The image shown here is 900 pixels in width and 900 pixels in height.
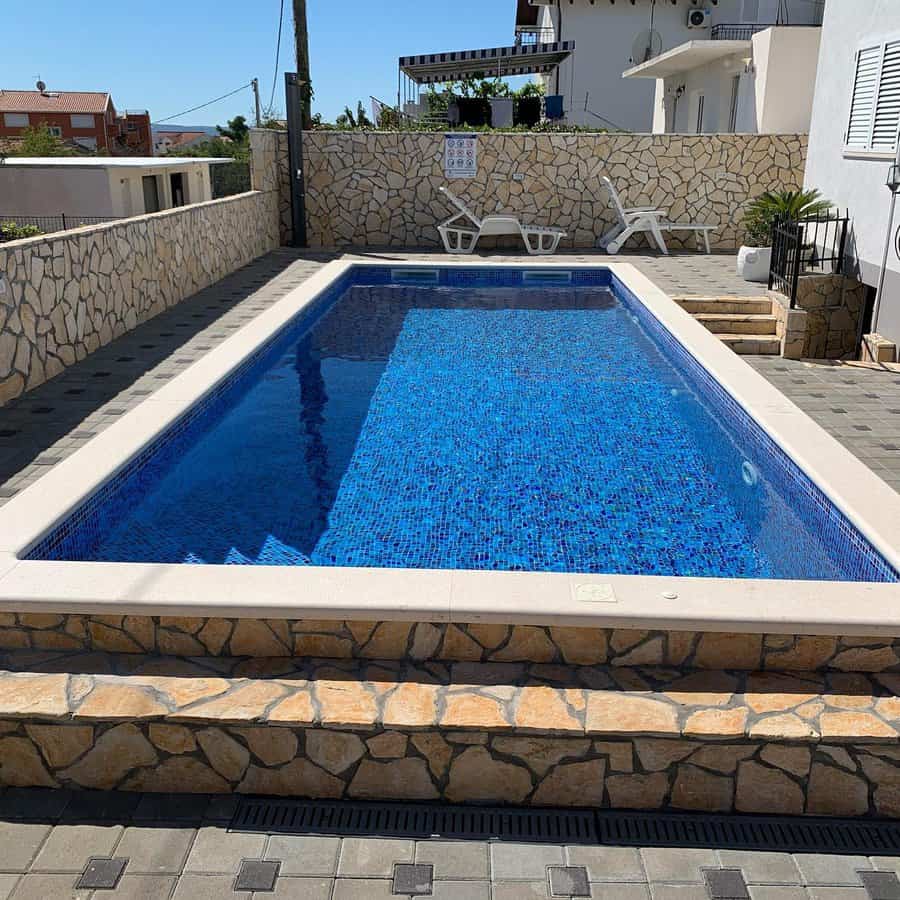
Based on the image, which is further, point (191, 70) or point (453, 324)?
point (191, 70)

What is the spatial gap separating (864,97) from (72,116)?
7197 centimetres

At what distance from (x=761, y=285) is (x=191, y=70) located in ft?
505

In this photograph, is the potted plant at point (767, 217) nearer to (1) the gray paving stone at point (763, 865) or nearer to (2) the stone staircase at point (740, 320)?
(2) the stone staircase at point (740, 320)

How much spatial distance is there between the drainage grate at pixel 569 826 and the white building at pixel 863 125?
18.6 ft

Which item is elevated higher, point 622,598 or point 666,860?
point 622,598

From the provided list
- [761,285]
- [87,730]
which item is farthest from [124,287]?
[761,285]

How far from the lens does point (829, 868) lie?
8.68 ft

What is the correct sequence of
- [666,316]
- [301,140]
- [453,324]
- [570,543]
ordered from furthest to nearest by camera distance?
1. [301,140]
2. [453,324]
3. [666,316]
4. [570,543]

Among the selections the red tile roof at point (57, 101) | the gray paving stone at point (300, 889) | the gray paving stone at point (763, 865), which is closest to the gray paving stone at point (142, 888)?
the gray paving stone at point (300, 889)

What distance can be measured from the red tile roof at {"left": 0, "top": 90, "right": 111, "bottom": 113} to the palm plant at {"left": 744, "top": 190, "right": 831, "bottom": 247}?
228ft

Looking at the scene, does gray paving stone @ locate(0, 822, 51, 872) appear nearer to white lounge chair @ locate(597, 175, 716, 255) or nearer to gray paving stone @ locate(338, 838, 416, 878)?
gray paving stone @ locate(338, 838, 416, 878)

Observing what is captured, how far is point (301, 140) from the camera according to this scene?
13500mm

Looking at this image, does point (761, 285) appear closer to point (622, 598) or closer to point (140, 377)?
point (140, 377)

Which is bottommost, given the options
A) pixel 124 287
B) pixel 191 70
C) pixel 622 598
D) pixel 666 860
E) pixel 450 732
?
pixel 666 860
